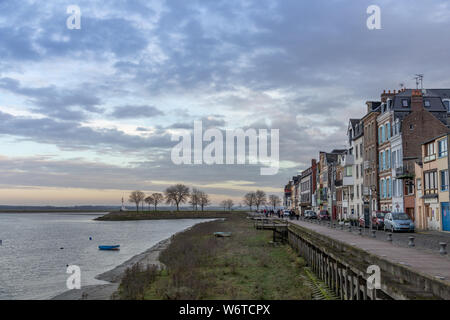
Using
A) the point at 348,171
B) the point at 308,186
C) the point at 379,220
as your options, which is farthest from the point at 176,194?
the point at 379,220

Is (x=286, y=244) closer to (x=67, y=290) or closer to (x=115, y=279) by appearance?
(x=115, y=279)

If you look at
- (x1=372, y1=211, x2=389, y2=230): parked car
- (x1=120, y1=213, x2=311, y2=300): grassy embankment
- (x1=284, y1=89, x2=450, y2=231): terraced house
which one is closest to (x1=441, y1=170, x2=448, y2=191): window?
(x1=284, y1=89, x2=450, y2=231): terraced house

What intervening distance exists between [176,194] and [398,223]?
14670cm

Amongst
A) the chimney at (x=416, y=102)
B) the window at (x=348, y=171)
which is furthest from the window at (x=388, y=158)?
the window at (x=348, y=171)

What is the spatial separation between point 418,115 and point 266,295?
3746 centimetres

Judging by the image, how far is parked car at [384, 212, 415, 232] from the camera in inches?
1560

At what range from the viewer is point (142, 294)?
22.5 metres

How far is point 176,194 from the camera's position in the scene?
182250 mm

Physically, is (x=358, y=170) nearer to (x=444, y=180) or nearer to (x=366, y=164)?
(x=366, y=164)

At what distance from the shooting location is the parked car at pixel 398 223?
39625 millimetres

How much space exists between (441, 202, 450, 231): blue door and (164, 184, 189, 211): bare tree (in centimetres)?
14577

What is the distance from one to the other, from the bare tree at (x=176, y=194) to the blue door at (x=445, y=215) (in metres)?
146

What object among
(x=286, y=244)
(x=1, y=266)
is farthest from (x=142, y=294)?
(x=286, y=244)
